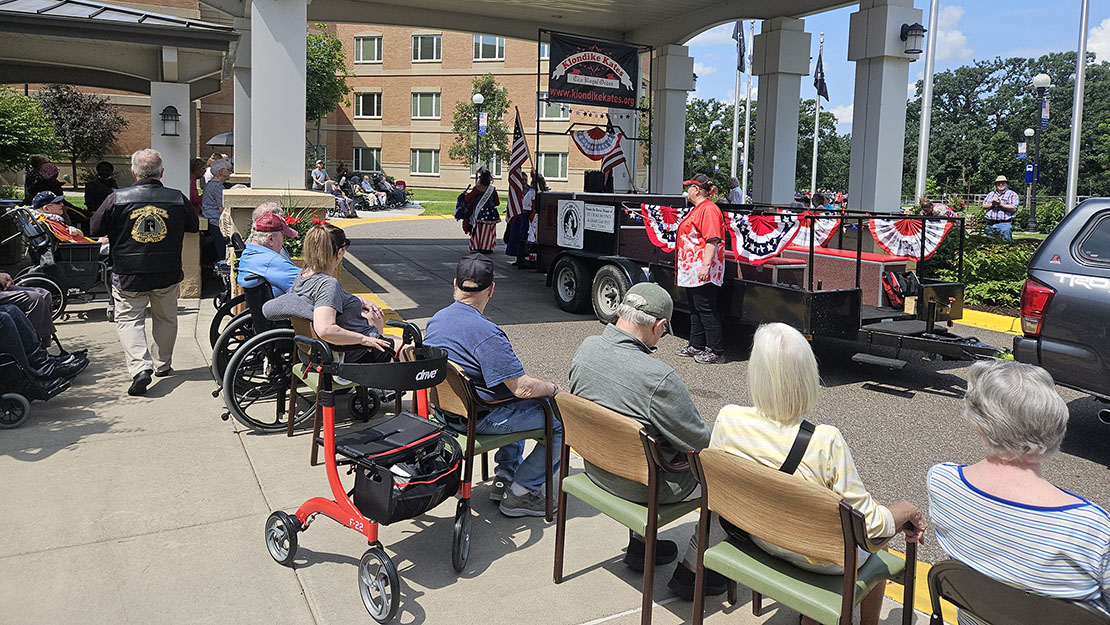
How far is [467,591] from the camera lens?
3787 mm

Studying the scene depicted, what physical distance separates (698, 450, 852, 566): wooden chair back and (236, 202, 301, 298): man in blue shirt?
4.29 meters

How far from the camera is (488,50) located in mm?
53500

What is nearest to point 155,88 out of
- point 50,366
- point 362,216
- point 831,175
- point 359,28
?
point 50,366

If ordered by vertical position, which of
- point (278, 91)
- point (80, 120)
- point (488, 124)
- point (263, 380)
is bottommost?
→ point (263, 380)

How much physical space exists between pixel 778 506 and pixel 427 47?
56380 millimetres

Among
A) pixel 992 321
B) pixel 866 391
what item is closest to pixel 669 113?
pixel 992 321

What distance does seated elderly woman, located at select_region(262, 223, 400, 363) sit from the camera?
523 cm

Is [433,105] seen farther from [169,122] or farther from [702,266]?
[702,266]

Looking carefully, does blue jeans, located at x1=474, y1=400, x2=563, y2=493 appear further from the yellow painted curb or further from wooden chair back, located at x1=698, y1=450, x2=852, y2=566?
the yellow painted curb

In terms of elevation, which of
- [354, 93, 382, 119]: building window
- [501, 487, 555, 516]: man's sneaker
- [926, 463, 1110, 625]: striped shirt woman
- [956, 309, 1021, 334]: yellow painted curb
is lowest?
[501, 487, 555, 516]: man's sneaker

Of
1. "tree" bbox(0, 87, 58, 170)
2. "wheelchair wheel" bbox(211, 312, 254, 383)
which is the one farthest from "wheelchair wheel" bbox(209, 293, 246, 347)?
"tree" bbox(0, 87, 58, 170)

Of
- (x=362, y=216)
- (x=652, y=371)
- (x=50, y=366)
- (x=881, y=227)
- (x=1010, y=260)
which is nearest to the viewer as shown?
(x=652, y=371)

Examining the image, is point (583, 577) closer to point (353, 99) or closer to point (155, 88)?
point (155, 88)

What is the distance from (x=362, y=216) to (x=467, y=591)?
29.1 m
